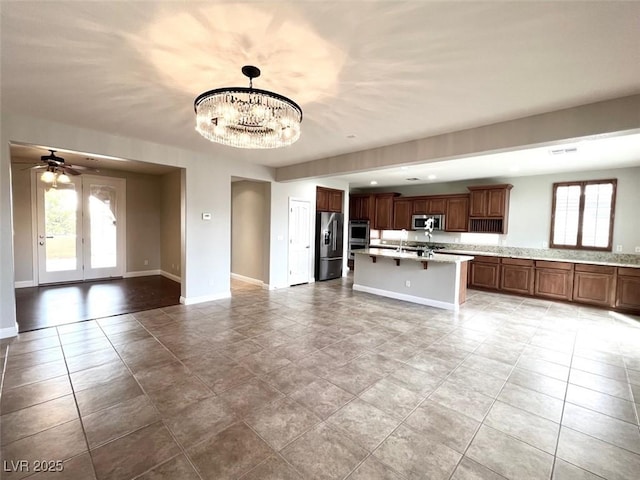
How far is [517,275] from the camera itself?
21.1 feet

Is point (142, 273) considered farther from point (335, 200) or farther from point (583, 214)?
point (583, 214)

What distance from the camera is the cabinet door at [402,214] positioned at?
8570 mm

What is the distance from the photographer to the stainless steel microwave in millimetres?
7891

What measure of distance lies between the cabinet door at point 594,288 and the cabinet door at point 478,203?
2.23 m

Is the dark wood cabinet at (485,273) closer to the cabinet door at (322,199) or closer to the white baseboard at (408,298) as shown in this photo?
the white baseboard at (408,298)

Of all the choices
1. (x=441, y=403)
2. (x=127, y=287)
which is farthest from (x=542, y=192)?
(x=127, y=287)

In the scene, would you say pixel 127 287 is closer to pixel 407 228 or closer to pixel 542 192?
pixel 407 228

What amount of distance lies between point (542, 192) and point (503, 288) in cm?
233

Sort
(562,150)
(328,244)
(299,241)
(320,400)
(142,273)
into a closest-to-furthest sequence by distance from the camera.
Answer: (320,400)
(562,150)
(299,241)
(328,244)
(142,273)

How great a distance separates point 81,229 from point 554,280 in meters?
10.4

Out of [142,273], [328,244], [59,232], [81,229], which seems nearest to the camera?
[59,232]

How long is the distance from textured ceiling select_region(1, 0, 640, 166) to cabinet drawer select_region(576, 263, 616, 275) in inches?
166

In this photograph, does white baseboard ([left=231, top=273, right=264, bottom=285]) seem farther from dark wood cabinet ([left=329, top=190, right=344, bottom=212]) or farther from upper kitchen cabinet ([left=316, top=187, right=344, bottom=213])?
dark wood cabinet ([left=329, top=190, right=344, bottom=212])

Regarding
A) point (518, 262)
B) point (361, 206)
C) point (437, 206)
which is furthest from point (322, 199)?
point (518, 262)
